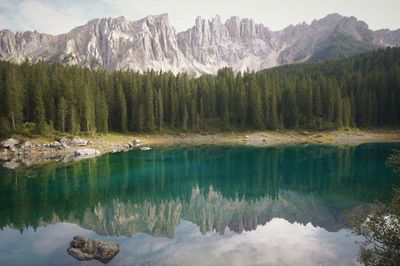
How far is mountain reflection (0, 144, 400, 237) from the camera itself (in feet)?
107

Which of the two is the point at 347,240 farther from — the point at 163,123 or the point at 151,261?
the point at 163,123

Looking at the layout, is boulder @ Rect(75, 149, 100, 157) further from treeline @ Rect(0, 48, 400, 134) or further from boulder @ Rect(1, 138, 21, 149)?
treeline @ Rect(0, 48, 400, 134)

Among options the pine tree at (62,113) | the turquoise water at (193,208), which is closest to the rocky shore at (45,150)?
the pine tree at (62,113)

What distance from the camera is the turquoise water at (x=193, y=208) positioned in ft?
79.8

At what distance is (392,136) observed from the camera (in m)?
108

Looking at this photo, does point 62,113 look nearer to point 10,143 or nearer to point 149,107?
point 10,143

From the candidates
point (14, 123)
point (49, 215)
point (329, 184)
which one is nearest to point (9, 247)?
point (49, 215)

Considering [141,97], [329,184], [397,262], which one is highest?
[141,97]

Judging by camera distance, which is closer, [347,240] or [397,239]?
[397,239]

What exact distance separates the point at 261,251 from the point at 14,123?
7591 cm

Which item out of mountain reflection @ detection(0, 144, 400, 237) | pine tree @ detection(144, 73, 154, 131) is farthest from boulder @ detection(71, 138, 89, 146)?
pine tree @ detection(144, 73, 154, 131)

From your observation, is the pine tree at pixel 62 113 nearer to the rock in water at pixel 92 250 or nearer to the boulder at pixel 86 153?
the boulder at pixel 86 153

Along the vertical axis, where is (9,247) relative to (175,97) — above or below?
below

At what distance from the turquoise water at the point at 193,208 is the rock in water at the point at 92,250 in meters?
0.61
